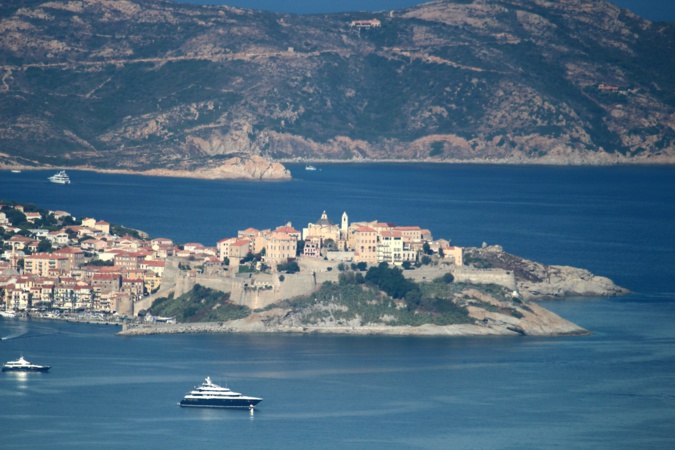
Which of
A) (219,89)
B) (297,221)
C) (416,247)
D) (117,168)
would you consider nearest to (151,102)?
(219,89)

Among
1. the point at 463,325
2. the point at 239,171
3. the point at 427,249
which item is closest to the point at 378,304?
the point at 463,325

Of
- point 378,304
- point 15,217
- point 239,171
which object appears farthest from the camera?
point 239,171

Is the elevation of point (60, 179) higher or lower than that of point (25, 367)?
higher

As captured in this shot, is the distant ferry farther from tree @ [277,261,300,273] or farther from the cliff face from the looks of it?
tree @ [277,261,300,273]

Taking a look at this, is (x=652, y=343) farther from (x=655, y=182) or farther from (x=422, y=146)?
(x=422, y=146)

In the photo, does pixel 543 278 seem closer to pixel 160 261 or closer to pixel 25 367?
pixel 160 261

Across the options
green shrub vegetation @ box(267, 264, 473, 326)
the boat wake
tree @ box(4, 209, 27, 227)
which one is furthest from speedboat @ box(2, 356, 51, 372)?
tree @ box(4, 209, 27, 227)

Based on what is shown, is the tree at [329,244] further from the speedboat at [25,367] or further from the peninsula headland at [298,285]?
the speedboat at [25,367]
